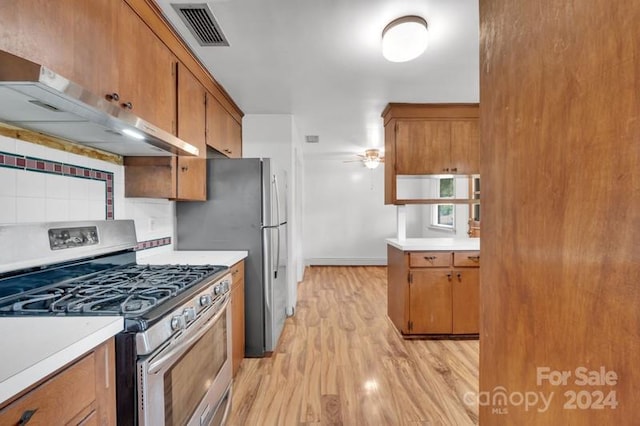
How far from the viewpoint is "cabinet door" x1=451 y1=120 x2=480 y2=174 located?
3.27 meters

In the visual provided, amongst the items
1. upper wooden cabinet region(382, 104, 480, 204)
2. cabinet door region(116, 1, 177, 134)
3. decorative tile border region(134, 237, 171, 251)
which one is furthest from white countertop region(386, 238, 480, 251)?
cabinet door region(116, 1, 177, 134)

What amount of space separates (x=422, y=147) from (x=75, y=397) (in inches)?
128

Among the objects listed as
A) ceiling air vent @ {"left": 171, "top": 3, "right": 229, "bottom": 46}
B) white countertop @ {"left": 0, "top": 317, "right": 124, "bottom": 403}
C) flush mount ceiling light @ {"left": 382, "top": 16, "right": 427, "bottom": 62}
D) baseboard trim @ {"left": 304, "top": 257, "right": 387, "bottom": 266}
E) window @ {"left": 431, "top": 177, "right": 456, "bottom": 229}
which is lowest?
baseboard trim @ {"left": 304, "top": 257, "right": 387, "bottom": 266}

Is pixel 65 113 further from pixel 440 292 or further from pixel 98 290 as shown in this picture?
pixel 440 292

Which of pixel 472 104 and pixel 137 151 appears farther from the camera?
pixel 472 104

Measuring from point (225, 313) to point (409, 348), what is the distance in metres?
1.82

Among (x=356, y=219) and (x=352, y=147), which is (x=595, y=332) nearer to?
(x=352, y=147)

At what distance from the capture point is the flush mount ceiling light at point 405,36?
70.3 inches

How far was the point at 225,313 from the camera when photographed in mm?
1868

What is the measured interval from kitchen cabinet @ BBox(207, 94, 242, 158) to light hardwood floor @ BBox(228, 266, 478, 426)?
6.40 feet

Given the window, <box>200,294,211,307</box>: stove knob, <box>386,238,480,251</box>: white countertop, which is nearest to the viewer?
<box>200,294,211,307</box>: stove knob

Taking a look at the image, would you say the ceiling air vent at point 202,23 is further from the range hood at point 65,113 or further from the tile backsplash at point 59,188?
the tile backsplash at point 59,188

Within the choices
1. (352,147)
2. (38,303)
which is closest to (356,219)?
(352,147)

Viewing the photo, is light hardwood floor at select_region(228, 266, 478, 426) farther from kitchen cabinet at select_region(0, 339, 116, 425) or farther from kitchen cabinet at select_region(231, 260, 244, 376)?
kitchen cabinet at select_region(0, 339, 116, 425)
